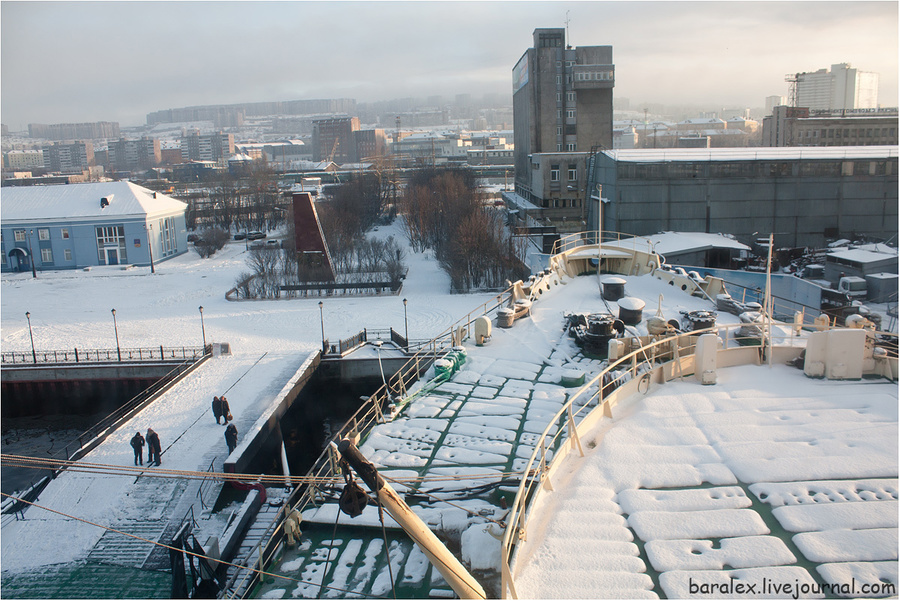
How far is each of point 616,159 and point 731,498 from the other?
1205 inches

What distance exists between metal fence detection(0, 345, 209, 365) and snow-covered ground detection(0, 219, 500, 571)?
1.20 meters

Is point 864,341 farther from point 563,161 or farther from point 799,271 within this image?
point 563,161

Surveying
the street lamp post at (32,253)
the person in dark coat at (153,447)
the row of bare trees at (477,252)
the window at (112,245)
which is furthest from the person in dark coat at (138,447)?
the window at (112,245)

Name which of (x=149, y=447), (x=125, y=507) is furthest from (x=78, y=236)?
(x=125, y=507)

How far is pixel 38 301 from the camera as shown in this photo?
1366 inches

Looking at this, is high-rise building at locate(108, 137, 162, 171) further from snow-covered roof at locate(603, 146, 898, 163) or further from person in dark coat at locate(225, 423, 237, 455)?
person in dark coat at locate(225, 423, 237, 455)

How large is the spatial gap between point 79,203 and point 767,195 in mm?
46750

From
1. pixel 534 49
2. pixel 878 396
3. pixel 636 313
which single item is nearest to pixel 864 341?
pixel 878 396

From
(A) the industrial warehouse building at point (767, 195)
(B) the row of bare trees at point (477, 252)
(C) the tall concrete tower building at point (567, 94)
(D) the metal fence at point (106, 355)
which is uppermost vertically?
(C) the tall concrete tower building at point (567, 94)

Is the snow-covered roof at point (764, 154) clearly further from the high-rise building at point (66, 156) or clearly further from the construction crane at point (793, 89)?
the high-rise building at point (66, 156)

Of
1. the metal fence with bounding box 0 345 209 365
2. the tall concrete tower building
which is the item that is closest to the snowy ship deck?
the metal fence with bounding box 0 345 209 365

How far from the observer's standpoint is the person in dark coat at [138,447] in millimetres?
15656

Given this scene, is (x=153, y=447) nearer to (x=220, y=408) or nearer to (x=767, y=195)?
(x=220, y=408)

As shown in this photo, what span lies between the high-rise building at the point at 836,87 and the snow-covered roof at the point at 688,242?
99.6 meters
